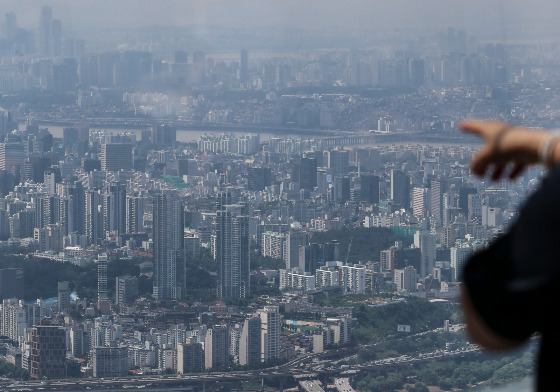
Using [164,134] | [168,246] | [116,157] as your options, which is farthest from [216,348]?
[164,134]

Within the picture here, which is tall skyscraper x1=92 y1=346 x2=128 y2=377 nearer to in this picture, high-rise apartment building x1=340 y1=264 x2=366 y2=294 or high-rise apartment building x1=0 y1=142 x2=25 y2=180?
high-rise apartment building x1=340 y1=264 x2=366 y2=294

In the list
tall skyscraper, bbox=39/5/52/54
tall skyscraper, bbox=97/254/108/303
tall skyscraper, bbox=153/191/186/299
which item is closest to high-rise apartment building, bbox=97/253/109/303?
tall skyscraper, bbox=97/254/108/303

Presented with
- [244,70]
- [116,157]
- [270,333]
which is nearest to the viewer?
[270,333]

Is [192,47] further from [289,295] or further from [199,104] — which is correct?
[289,295]

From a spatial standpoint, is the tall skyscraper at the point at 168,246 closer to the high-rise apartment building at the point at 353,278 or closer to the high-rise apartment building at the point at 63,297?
the high-rise apartment building at the point at 63,297

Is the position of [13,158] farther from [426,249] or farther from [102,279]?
[426,249]
